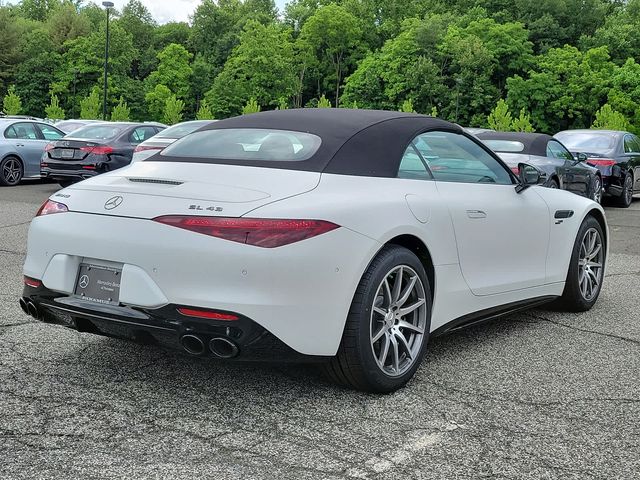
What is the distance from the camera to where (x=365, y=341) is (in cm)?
383

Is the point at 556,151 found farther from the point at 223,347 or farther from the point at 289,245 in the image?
the point at 223,347

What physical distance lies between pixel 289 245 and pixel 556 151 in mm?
10175

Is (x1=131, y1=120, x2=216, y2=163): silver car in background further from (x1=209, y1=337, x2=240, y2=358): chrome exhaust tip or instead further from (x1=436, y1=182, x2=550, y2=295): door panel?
(x1=209, y1=337, x2=240, y2=358): chrome exhaust tip

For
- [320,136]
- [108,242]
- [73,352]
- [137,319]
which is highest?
[320,136]

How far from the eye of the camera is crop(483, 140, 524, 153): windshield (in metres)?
12.3

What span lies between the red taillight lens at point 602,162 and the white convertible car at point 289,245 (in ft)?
37.6

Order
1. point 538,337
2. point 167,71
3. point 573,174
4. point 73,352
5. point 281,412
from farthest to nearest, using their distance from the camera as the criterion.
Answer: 1. point 167,71
2. point 573,174
3. point 538,337
4. point 73,352
5. point 281,412

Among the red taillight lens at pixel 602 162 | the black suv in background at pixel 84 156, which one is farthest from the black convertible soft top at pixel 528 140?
the black suv in background at pixel 84 156

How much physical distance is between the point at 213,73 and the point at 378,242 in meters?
98.8

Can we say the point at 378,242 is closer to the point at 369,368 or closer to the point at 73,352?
the point at 369,368

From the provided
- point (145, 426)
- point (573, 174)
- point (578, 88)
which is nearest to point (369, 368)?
point (145, 426)

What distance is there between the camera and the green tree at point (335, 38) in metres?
93.9

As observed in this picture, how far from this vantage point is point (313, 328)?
362 cm

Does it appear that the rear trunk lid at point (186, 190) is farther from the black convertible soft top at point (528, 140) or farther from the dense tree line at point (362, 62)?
the dense tree line at point (362, 62)
